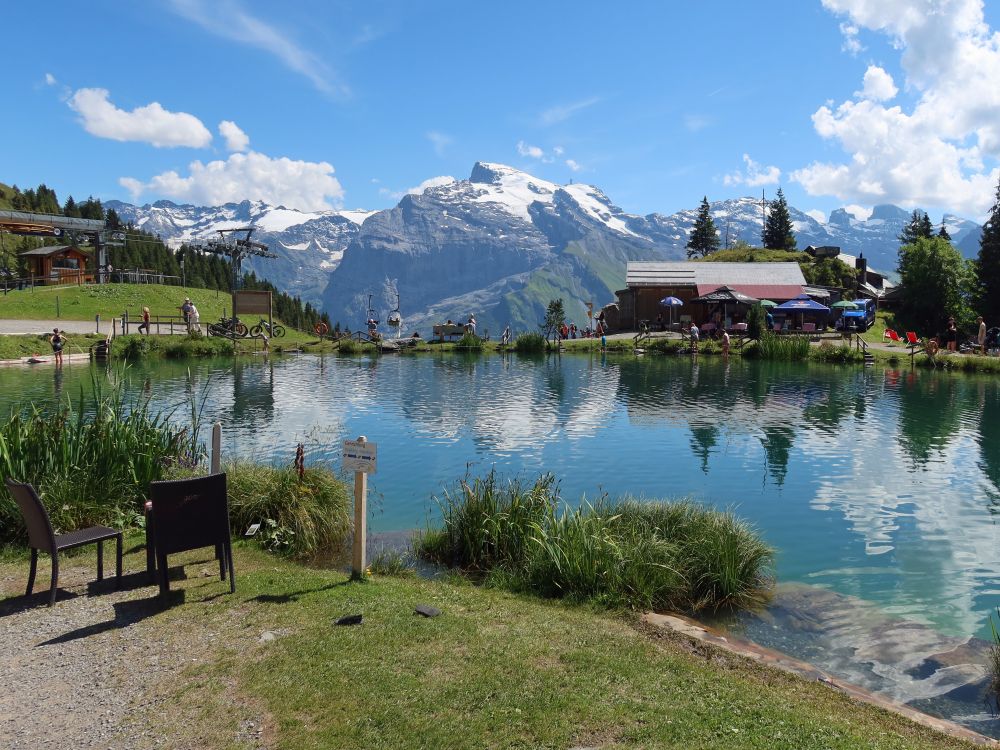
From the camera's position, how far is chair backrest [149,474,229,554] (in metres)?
8.08

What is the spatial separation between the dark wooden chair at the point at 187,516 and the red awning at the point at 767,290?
64.3 metres

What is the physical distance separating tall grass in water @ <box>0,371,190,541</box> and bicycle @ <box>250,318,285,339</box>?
4530cm

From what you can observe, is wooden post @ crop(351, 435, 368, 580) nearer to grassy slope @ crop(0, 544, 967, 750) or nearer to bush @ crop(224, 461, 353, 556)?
grassy slope @ crop(0, 544, 967, 750)

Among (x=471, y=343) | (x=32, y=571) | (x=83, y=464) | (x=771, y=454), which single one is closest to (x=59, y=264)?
(x=471, y=343)

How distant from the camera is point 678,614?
965cm

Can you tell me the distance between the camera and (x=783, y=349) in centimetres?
4941

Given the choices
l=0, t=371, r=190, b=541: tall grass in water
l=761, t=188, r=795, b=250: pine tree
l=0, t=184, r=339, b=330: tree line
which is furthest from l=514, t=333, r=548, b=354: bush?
l=761, t=188, r=795, b=250: pine tree

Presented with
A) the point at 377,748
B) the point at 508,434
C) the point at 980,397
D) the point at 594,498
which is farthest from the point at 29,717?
the point at 980,397

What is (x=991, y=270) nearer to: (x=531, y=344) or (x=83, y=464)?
(x=531, y=344)

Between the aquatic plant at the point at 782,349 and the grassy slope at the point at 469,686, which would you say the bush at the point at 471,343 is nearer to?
the aquatic plant at the point at 782,349

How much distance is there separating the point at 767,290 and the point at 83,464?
67222 millimetres

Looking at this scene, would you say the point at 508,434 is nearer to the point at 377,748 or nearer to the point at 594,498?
the point at 594,498

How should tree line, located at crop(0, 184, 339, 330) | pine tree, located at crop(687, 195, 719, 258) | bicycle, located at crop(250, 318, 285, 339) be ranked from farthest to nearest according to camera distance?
1. pine tree, located at crop(687, 195, 719, 258)
2. tree line, located at crop(0, 184, 339, 330)
3. bicycle, located at crop(250, 318, 285, 339)

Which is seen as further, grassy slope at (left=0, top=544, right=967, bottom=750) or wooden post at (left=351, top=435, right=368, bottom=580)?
wooden post at (left=351, top=435, right=368, bottom=580)
